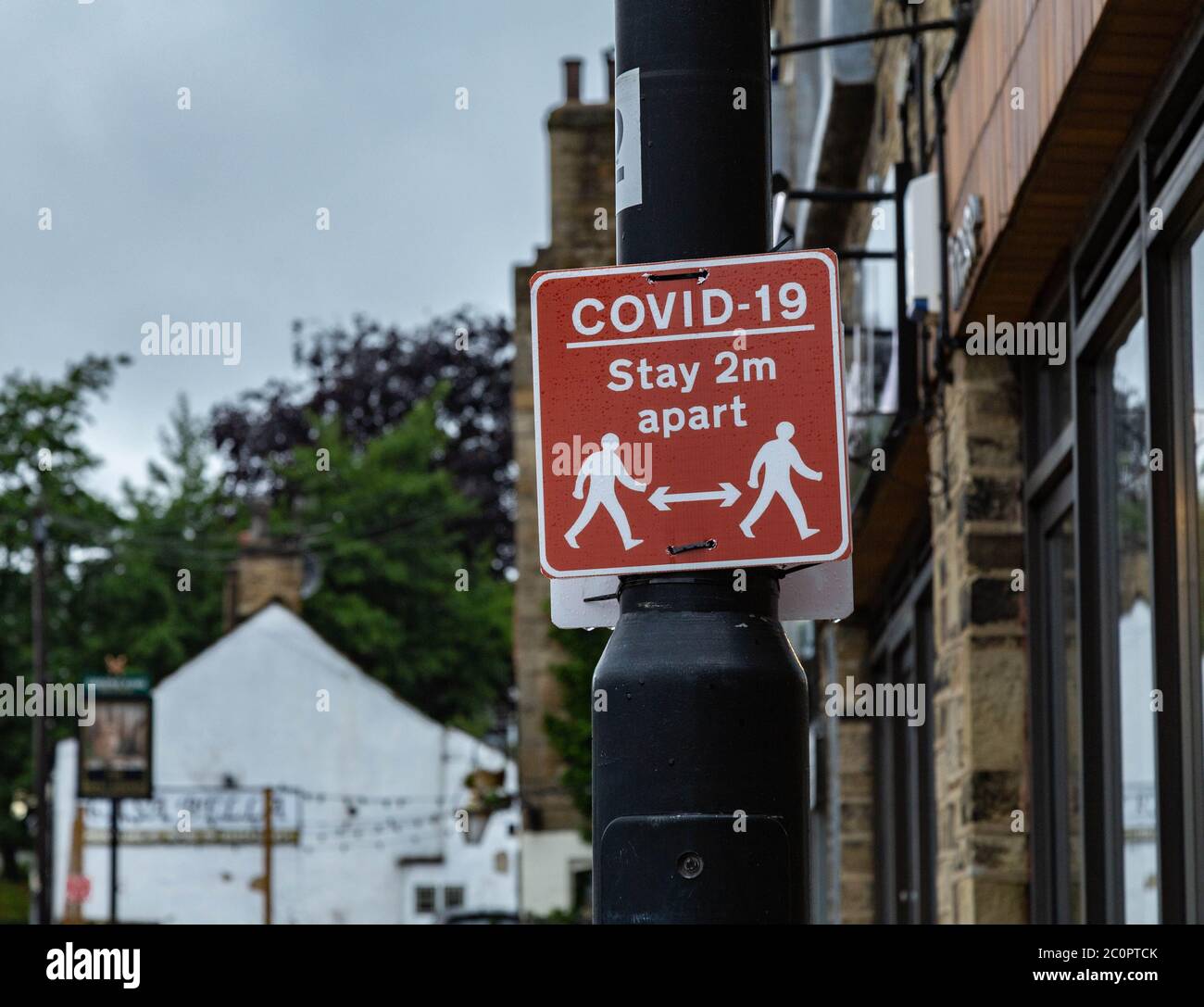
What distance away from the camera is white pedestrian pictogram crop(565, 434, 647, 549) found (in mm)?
3410

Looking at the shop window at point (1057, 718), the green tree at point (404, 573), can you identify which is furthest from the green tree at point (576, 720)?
the green tree at point (404, 573)

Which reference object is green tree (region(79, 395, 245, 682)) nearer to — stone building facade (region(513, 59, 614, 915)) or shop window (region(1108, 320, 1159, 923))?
stone building facade (region(513, 59, 614, 915))

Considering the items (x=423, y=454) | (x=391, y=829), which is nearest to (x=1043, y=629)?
(x=391, y=829)

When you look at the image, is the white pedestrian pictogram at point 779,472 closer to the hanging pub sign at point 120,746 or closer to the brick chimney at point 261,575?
the hanging pub sign at point 120,746

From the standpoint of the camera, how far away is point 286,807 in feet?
135

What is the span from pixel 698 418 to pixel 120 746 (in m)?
30.7

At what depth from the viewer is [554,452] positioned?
3486 millimetres

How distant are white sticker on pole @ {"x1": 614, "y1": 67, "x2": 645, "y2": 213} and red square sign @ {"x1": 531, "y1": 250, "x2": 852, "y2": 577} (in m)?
0.14

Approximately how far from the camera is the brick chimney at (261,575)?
1644 inches

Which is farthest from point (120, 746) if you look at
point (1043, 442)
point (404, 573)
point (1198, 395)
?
point (1198, 395)
